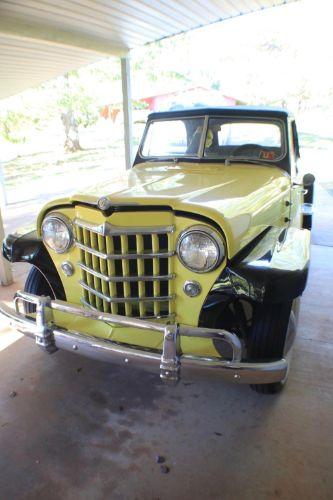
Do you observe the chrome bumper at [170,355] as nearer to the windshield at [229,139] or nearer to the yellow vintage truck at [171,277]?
the yellow vintage truck at [171,277]

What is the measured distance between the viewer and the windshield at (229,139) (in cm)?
304

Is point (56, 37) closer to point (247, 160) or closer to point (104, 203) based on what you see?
point (247, 160)

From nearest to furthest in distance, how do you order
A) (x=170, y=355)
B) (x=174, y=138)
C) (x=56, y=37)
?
(x=170, y=355)
(x=174, y=138)
(x=56, y=37)

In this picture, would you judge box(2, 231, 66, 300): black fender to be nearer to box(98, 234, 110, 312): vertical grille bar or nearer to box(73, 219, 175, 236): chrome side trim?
box(98, 234, 110, 312): vertical grille bar

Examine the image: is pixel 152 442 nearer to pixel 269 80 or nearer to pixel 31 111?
pixel 31 111

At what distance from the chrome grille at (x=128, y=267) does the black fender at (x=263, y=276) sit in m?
0.26

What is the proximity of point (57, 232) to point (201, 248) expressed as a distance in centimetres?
90

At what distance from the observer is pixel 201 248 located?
1.86 metres

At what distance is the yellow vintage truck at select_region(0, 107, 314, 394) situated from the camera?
1.80 meters

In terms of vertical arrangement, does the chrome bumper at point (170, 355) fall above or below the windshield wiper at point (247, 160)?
below

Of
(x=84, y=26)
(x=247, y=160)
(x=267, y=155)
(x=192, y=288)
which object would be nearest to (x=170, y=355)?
(x=192, y=288)

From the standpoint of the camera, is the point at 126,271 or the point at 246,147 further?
the point at 246,147

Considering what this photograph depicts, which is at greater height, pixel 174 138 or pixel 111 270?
pixel 174 138

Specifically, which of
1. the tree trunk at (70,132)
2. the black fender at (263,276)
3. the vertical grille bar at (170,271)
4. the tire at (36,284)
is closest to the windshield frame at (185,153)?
the black fender at (263,276)
